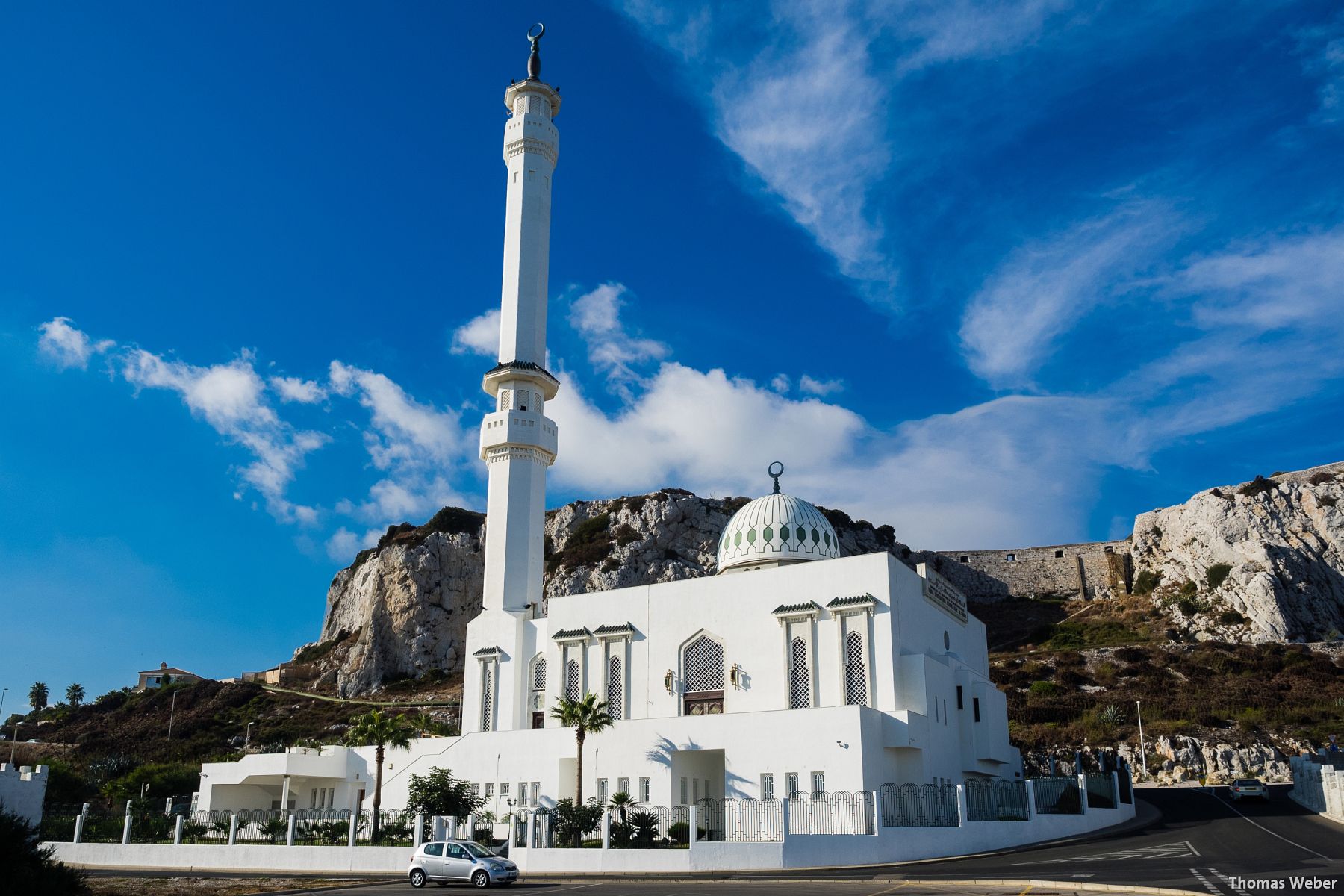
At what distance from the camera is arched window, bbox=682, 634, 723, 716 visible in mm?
33688

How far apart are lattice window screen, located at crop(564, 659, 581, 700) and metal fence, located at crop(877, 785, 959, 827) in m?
13.9

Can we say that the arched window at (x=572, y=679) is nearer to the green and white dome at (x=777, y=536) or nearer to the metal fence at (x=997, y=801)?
the green and white dome at (x=777, y=536)

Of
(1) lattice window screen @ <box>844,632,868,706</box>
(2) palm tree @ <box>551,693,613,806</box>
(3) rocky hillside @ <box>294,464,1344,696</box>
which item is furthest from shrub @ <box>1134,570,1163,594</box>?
(2) palm tree @ <box>551,693,613,806</box>

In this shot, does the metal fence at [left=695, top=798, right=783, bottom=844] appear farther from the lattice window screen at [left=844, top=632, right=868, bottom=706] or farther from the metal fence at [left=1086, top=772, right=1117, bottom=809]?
the metal fence at [left=1086, top=772, right=1117, bottom=809]

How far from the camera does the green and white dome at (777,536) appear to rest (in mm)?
→ 36906

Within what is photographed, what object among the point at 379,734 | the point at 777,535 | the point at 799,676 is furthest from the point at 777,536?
the point at 379,734

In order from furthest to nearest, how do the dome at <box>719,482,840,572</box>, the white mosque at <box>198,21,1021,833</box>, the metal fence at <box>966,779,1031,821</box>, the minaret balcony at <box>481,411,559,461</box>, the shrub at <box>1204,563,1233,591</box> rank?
the shrub at <box>1204,563,1233,591</box>
the minaret balcony at <box>481,411,559,461</box>
the dome at <box>719,482,840,572</box>
the white mosque at <box>198,21,1021,833</box>
the metal fence at <box>966,779,1031,821</box>

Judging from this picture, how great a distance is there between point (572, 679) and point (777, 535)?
9.02 m

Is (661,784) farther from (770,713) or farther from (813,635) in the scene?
(813,635)

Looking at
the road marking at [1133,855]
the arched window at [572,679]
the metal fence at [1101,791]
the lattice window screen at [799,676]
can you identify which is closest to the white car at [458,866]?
the road marking at [1133,855]

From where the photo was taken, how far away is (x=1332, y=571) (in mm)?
75000

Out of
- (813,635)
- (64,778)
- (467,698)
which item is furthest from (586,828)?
(64,778)

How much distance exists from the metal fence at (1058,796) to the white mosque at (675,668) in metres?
3.07

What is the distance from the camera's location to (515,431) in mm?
39812
